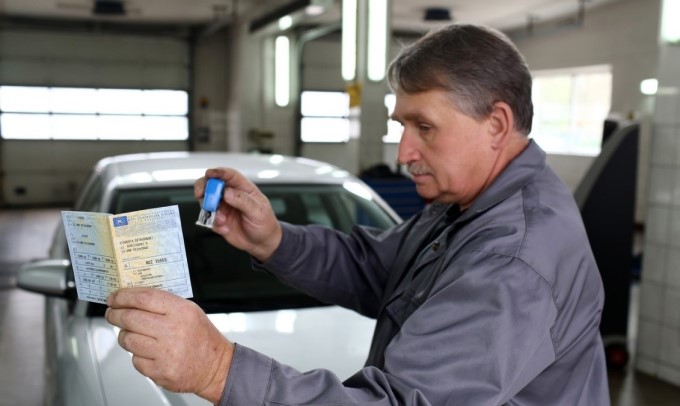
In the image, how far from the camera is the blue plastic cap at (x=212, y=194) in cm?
131

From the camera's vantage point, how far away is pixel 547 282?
1.03 metres

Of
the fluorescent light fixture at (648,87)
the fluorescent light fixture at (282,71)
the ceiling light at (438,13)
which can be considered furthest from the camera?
the fluorescent light fixture at (282,71)

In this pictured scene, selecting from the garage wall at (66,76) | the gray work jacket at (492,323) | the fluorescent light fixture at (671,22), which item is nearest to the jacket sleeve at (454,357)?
the gray work jacket at (492,323)

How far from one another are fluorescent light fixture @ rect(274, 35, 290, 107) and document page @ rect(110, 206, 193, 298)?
1111 cm

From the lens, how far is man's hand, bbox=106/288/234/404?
0.89 m

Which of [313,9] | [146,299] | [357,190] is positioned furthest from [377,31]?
[146,299]

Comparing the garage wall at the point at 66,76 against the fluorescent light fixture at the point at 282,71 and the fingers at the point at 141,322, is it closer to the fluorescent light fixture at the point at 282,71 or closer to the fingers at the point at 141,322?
the fluorescent light fixture at the point at 282,71

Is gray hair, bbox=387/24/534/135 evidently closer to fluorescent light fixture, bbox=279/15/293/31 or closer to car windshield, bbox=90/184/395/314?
car windshield, bbox=90/184/395/314

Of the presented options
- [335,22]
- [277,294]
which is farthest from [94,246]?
[335,22]

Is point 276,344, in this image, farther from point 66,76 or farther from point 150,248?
point 66,76

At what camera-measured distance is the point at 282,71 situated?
468 inches

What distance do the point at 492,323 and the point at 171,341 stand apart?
46 cm

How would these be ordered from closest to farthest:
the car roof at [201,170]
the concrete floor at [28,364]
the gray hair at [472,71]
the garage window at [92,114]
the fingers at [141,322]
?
the fingers at [141,322]
the gray hair at [472,71]
the car roof at [201,170]
the concrete floor at [28,364]
the garage window at [92,114]

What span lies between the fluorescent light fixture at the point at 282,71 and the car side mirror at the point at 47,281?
32.5 ft
